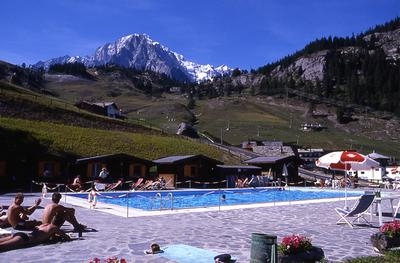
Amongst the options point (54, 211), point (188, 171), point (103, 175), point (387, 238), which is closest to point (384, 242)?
point (387, 238)

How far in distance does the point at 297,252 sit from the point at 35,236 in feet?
17.2

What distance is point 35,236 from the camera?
9.24 meters

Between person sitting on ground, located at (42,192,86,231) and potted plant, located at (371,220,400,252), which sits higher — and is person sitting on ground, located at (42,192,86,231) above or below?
above

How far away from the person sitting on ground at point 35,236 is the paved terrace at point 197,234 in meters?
0.18

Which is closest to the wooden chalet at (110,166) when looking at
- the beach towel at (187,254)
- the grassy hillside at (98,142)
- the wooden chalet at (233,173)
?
the grassy hillside at (98,142)

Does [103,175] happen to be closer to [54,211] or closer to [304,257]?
[54,211]

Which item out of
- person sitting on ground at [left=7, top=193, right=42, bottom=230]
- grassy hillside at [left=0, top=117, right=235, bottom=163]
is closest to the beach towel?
person sitting on ground at [left=7, top=193, right=42, bottom=230]

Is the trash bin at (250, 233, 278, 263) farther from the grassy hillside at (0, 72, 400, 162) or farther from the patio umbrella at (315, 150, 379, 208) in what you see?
the grassy hillside at (0, 72, 400, 162)

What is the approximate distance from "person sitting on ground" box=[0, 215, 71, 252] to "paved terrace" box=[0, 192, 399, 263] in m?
0.18

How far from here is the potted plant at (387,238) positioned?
9.09 meters

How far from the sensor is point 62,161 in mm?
37156

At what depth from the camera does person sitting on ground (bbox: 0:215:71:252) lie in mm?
8736

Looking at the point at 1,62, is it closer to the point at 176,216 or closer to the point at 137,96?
the point at 137,96

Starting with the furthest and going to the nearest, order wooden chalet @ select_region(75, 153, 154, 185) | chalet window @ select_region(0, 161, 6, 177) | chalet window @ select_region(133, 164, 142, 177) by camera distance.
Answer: chalet window @ select_region(133, 164, 142, 177) < wooden chalet @ select_region(75, 153, 154, 185) < chalet window @ select_region(0, 161, 6, 177)
